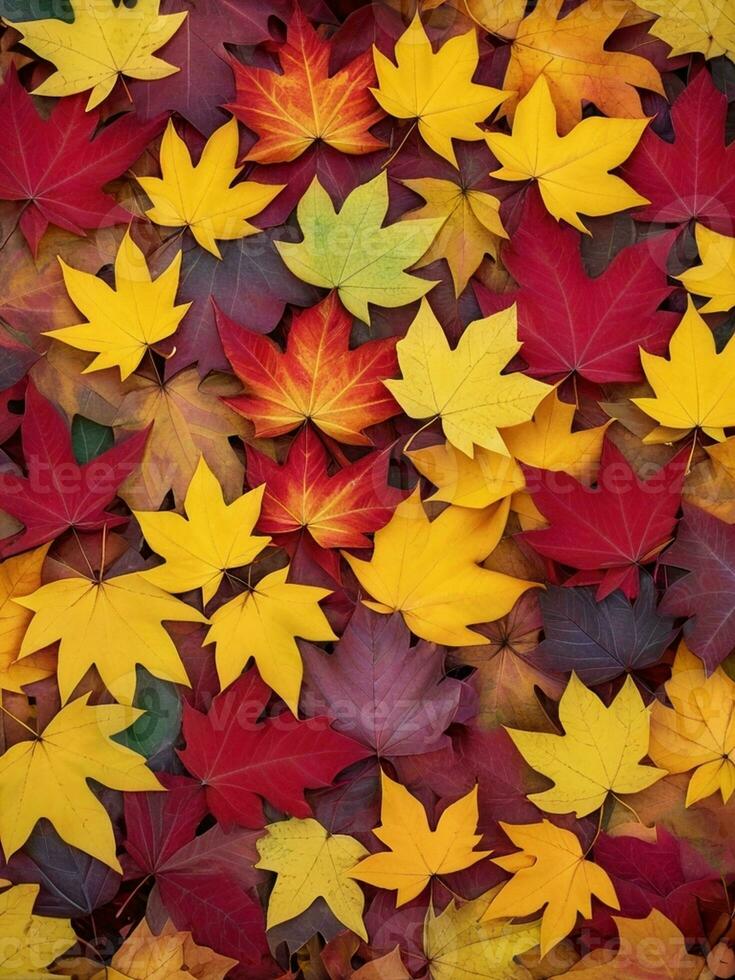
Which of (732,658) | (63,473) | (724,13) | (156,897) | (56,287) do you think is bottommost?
(156,897)

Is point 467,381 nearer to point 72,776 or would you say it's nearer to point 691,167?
point 691,167

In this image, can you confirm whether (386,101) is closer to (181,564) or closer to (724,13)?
(724,13)

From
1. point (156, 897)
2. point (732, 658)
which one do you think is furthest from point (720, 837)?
point (156, 897)

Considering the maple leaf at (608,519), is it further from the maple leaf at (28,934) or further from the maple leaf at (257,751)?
the maple leaf at (28,934)

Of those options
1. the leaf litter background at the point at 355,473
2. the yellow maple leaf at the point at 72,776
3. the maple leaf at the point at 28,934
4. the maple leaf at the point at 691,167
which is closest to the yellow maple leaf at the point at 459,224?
the leaf litter background at the point at 355,473

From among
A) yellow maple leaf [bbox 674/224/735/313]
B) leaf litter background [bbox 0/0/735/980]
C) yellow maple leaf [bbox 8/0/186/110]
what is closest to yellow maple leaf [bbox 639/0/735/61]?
leaf litter background [bbox 0/0/735/980]

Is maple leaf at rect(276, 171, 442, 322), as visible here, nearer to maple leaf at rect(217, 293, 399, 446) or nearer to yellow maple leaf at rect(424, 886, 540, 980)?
maple leaf at rect(217, 293, 399, 446)
